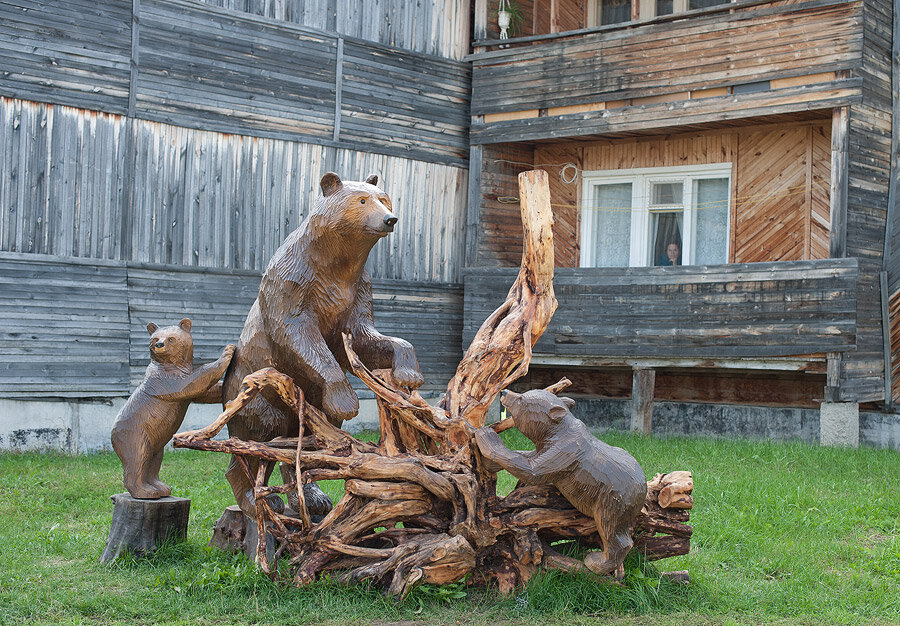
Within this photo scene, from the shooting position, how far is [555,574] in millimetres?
4840

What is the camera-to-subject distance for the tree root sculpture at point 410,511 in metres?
4.89

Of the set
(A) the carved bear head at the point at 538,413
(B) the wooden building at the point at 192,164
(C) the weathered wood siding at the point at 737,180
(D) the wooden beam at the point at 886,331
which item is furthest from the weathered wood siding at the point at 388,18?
(A) the carved bear head at the point at 538,413

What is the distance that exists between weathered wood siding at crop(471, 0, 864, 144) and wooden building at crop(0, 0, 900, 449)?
0.03 m

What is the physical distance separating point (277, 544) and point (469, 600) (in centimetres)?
137

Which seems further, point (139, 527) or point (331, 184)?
point (139, 527)

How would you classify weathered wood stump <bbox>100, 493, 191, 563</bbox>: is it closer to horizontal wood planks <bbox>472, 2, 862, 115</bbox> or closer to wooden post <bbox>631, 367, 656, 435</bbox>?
wooden post <bbox>631, 367, 656, 435</bbox>

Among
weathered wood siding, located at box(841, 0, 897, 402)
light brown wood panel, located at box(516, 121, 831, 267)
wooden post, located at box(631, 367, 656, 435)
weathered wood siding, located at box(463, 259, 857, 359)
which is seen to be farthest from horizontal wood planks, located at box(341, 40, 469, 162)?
weathered wood siding, located at box(841, 0, 897, 402)

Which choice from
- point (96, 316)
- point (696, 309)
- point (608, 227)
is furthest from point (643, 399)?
point (96, 316)

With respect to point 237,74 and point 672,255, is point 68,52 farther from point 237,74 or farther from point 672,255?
point 672,255

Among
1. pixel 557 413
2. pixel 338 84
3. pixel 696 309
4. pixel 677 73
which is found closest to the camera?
pixel 557 413

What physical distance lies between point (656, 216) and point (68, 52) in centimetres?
859

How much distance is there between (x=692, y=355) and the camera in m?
12.1

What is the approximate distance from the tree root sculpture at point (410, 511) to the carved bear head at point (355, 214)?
2.18ft

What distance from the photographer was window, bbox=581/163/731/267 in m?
13.4
